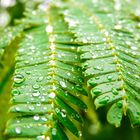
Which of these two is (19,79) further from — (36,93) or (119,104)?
(119,104)

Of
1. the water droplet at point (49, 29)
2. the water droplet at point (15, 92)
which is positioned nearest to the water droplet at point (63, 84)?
the water droplet at point (15, 92)

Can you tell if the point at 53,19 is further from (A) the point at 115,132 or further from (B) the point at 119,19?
(A) the point at 115,132

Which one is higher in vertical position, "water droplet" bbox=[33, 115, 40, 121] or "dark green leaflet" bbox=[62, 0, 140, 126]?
"dark green leaflet" bbox=[62, 0, 140, 126]

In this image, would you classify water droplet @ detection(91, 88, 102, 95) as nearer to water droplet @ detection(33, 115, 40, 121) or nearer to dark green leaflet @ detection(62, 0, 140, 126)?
dark green leaflet @ detection(62, 0, 140, 126)

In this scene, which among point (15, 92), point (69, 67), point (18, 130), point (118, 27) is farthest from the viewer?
point (118, 27)

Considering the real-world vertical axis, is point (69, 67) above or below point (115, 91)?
above

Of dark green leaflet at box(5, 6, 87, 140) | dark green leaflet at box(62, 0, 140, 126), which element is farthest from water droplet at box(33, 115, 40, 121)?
dark green leaflet at box(62, 0, 140, 126)

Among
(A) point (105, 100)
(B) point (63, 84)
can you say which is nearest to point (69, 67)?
(B) point (63, 84)

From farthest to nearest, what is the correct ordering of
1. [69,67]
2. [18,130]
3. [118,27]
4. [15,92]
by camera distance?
1. [118,27]
2. [69,67]
3. [15,92]
4. [18,130]

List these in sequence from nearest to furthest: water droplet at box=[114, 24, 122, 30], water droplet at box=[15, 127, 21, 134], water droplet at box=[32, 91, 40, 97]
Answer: water droplet at box=[15, 127, 21, 134] → water droplet at box=[32, 91, 40, 97] → water droplet at box=[114, 24, 122, 30]
